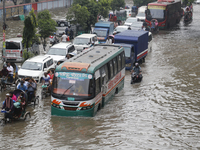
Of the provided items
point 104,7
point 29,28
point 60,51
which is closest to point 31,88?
point 29,28

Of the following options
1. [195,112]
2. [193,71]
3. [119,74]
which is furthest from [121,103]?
[193,71]

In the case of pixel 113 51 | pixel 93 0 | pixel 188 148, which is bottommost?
pixel 188 148

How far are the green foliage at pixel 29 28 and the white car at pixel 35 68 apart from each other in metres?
2.63

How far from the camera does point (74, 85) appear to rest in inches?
577

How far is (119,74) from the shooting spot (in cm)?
1939

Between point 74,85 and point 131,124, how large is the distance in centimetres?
279

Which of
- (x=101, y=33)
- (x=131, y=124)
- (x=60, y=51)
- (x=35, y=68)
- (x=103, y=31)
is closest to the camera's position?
(x=131, y=124)

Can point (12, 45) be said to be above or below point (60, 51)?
above

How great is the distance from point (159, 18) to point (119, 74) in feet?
86.4

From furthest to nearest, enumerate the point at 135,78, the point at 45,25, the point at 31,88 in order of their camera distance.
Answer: the point at 45,25 → the point at 135,78 → the point at 31,88

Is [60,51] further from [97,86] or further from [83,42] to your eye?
[97,86]

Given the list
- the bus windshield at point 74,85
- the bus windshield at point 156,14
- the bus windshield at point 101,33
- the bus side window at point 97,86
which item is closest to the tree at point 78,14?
the bus windshield at point 101,33

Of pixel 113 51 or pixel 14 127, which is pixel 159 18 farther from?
pixel 14 127

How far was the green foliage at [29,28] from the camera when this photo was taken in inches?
942
